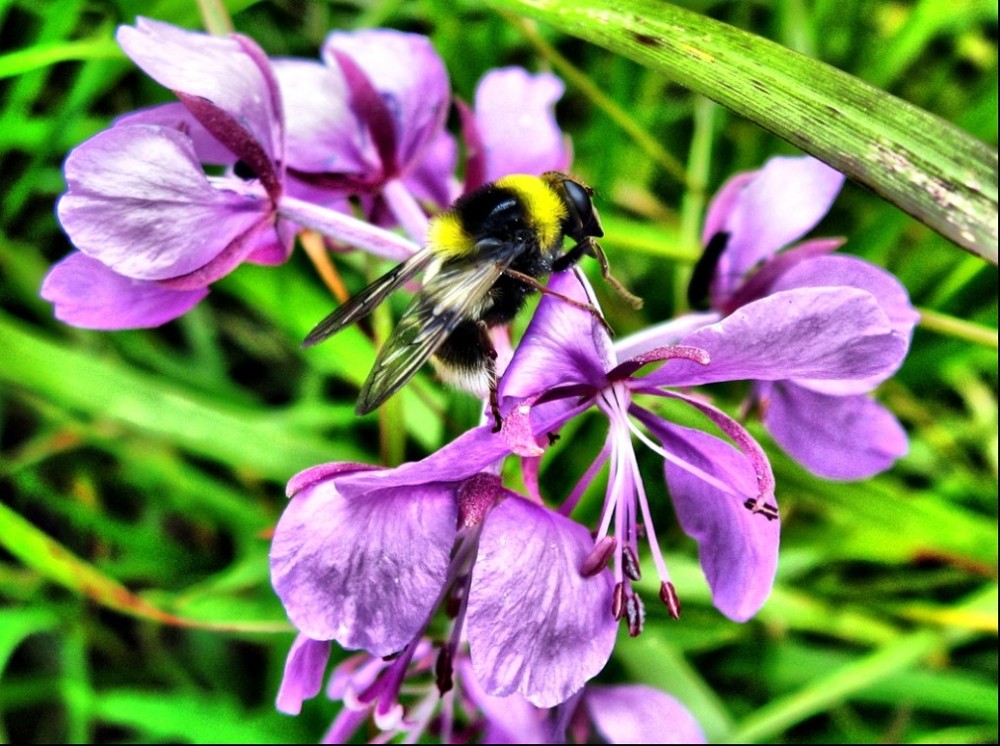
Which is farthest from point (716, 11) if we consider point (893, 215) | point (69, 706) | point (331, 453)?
point (69, 706)

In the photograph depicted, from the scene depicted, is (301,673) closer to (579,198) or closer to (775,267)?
(579,198)

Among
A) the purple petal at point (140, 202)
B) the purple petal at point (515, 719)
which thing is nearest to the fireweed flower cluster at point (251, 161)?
the purple petal at point (140, 202)

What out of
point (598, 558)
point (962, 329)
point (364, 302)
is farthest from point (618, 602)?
point (962, 329)

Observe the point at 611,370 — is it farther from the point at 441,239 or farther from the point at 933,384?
the point at 933,384

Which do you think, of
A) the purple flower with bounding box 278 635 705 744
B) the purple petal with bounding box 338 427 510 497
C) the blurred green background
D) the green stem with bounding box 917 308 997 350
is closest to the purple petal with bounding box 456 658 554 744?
the purple flower with bounding box 278 635 705 744

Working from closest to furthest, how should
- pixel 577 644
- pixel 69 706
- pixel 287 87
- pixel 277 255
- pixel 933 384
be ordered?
pixel 577 644 → pixel 277 255 → pixel 287 87 → pixel 69 706 → pixel 933 384

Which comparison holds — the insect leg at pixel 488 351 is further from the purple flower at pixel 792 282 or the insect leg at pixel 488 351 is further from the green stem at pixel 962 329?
the green stem at pixel 962 329
